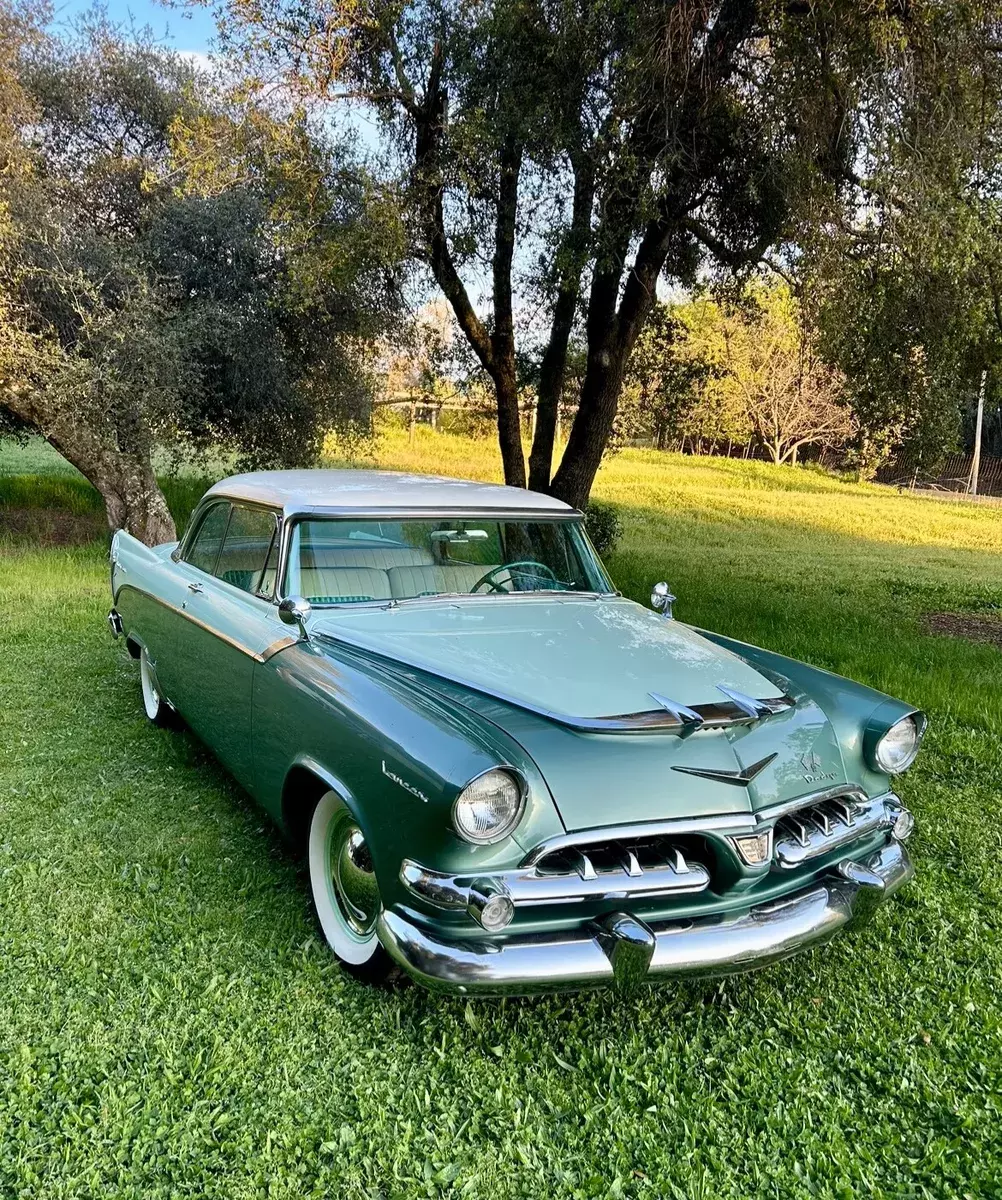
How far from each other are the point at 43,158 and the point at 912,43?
9.91 m

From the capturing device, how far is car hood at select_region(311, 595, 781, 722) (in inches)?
112

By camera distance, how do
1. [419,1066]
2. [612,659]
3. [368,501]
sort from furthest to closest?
1. [368,501]
2. [612,659]
3. [419,1066]

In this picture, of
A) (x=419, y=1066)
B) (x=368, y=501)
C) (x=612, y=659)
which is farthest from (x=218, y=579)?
(x=419, y=1066)

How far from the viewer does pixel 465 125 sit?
24.4 feet

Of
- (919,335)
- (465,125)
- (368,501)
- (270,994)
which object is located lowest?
(270,994)

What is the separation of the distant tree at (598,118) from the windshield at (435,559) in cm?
394

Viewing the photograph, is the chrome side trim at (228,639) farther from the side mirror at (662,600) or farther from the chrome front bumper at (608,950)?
the side mirror at (662,600)

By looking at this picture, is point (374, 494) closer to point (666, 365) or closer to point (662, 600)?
point (662, 600)

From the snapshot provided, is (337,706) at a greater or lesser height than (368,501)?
lesser

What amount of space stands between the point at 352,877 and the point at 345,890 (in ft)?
0.31

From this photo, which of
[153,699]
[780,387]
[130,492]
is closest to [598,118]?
[153,699]

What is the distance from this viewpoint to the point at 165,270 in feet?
35.0

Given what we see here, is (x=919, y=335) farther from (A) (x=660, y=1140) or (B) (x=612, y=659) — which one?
(A) (x=660, y=1140)

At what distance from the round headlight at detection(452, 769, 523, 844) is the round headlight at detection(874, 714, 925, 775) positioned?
1403 millimetres
